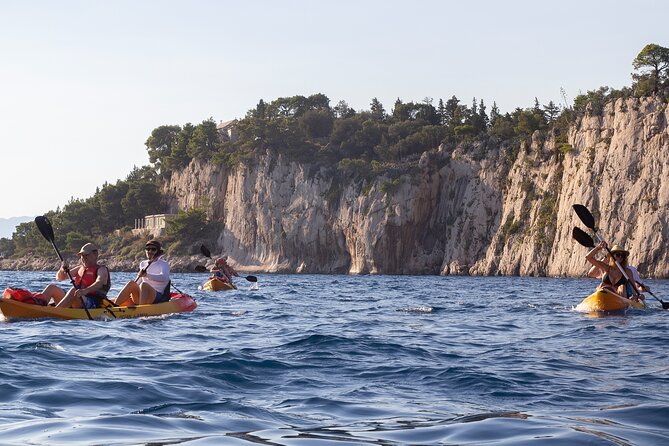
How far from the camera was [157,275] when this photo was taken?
60.3 ft

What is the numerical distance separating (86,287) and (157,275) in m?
1.68

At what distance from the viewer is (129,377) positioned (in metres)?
9.30

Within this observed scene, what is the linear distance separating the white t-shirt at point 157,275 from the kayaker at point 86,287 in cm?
127

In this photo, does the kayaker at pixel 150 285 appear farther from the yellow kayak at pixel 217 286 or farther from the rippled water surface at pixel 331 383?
the yellow kayak at pixel 217 286

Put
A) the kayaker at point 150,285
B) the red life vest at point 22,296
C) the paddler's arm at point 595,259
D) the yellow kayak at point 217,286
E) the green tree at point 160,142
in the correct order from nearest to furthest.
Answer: the red life vest at point 22,296 < the kayaker at point 150,285 < the paddler's arm at point 595,259 < the yellow kayak at point 217,286 < the green tree at point 160,142

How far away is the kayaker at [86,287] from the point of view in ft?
54.9

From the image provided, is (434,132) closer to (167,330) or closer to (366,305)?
(366,305)

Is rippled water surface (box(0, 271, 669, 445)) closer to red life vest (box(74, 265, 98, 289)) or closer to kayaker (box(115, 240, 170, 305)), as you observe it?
red life vest (box(74, 265, 98, 289))

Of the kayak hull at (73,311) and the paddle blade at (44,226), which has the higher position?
the paddle blade at (44,226)

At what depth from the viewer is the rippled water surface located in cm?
660

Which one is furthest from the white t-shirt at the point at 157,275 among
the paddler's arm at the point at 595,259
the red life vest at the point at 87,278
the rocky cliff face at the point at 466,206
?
the rocky cliff face at the point at 466,206

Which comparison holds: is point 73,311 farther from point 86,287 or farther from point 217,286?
point 217,286

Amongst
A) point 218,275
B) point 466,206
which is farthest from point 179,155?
point 218,275

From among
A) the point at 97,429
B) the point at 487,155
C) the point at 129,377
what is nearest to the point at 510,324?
the point at 129,377
